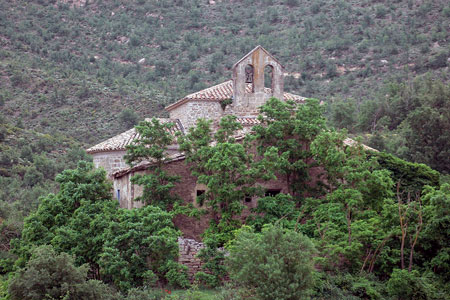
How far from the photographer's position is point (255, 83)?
23.5m

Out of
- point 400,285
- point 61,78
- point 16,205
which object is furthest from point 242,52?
point 400,285

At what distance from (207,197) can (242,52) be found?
1556 inches

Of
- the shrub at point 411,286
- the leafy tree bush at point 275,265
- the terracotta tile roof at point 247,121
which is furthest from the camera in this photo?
the terracotta tile roof at point 247,121

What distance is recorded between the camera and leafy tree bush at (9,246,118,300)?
14703 millimetres

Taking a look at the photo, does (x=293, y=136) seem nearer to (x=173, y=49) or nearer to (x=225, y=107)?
(x=225, y=107)

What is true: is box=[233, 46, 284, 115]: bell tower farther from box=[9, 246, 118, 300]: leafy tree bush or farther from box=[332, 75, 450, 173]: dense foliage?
box=[9, 246, 118, 300]: leafy tree bush

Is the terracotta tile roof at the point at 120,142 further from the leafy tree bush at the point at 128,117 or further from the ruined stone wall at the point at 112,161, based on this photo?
the leafy tree bush at the point at 128,117

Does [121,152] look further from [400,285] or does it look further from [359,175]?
[400,285]

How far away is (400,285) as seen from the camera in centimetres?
1573

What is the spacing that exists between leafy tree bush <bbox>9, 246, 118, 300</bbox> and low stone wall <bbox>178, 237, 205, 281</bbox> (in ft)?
11.2

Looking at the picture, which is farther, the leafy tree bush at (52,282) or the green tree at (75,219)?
the green tree at (75,219)

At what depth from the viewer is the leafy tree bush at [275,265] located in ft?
44.0

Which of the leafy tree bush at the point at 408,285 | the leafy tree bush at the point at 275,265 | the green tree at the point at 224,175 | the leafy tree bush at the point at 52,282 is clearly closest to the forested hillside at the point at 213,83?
the leafy tree bush at the point at 408,285

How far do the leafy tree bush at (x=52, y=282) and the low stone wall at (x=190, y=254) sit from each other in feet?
11.2
